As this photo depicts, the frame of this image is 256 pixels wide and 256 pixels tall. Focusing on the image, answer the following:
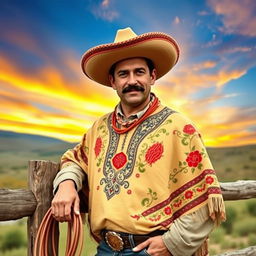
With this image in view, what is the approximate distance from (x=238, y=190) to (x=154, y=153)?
66.0 inches

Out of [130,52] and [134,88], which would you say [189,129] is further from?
[130,52]

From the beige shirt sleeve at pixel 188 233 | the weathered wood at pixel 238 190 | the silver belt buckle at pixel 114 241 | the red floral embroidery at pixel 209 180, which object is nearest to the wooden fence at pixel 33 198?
the silver belt buckle at pixel 114 241

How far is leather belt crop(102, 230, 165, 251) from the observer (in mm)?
1874

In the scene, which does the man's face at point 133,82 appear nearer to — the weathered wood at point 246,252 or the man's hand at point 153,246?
the man's hand at point 153,246

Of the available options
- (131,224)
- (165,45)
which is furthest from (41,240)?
(165,45)

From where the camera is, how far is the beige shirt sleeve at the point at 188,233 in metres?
1.87

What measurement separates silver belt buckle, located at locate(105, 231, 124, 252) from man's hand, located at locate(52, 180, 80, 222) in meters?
0.17

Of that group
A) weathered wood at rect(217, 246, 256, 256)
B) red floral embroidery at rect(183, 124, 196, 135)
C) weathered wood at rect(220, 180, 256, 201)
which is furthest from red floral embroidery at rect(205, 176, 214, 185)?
weathered wood at rect(217, 246, 256, 256)

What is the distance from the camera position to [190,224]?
188 centimetres

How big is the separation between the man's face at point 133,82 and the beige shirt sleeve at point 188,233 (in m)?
0.57

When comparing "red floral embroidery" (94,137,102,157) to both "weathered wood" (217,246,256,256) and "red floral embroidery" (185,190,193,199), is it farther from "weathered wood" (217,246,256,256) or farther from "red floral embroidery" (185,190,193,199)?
"weathered wood" (217,246,256,256)

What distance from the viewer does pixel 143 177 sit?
1.92 meters

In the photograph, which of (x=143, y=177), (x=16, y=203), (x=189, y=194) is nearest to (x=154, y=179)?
(x=143, y=177)

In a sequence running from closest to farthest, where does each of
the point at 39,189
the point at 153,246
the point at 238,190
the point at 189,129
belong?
1. the point at 153,246
2. the point at 189,129
3. the point at 39,189
4. the point at 238,190
